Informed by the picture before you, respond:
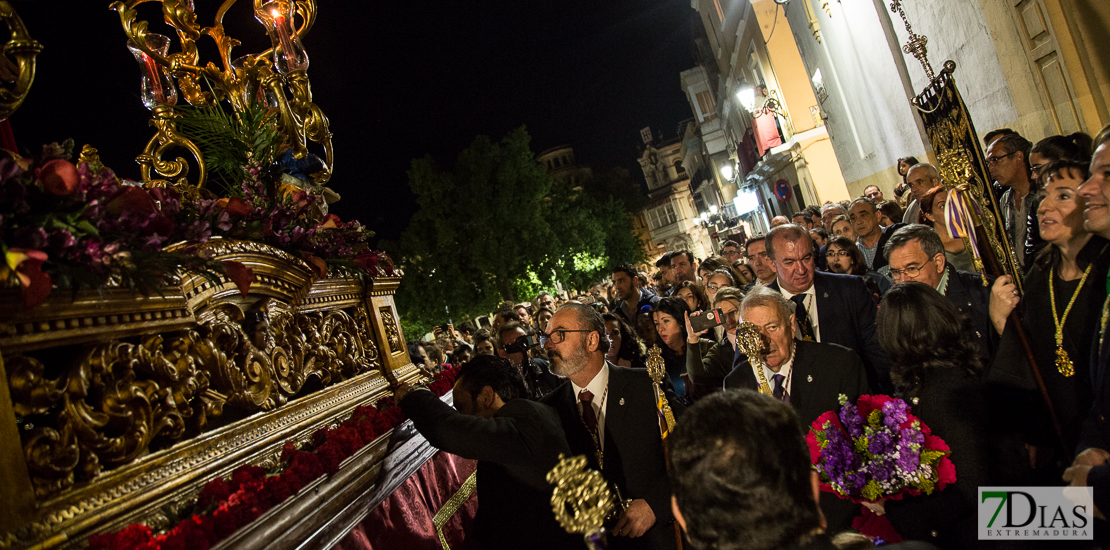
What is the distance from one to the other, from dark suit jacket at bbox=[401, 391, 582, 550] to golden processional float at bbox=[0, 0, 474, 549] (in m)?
0.21

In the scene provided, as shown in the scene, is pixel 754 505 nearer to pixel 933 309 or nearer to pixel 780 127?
pixel 933 309

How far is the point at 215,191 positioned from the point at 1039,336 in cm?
432

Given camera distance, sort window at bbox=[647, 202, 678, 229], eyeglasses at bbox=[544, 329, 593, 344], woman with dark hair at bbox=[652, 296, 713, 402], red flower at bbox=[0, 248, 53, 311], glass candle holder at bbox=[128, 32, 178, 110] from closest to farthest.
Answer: red flower at bbox=[0, 248, 53, 311]
glass candle holder at bbox=[128, 32, 178, 110]
eyeglasses at bbox=[544, 329, 593, 344]
woman with dark hair at bbox=[652, 296, 713, 402]
window at bbox=[647, 202, 678, 229]

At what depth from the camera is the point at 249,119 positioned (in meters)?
3.25

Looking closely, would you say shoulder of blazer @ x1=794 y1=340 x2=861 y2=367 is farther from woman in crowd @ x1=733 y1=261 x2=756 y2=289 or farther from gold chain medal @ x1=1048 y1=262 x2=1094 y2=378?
woman in crowd @ x1=733 y1=261 x2=756 y2=289

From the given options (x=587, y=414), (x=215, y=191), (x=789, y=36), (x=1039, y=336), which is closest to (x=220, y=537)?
(x=587, y=414)

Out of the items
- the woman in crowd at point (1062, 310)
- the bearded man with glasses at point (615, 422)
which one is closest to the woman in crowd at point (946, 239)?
the woman in crowd at point (1062, 310)

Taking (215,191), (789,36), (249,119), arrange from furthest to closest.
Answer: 1. (789,36)
2. (215,191)
3. (249,119)

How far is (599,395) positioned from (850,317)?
7.20ft

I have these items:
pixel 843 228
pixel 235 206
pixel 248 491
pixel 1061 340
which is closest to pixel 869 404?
pixel 1061 340

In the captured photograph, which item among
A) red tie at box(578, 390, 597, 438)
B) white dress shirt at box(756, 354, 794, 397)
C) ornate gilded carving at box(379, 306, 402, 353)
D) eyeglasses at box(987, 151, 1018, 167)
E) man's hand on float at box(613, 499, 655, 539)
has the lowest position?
man's hand on float at box(613, 499, 655, 539)

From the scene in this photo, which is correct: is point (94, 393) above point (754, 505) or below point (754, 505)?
above

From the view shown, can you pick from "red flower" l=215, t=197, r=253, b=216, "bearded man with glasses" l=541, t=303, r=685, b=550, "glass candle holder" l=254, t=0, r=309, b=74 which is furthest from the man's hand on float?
"glass candle holder" l=254, t=0, r=309, b=74

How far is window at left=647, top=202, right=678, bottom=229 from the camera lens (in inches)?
3187
